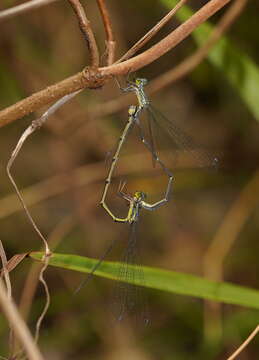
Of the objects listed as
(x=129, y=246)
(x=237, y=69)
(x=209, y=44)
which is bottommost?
(x=129, y=246)

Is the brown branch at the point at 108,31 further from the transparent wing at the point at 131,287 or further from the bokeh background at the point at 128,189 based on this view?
the bokeh background at the point at 128,189

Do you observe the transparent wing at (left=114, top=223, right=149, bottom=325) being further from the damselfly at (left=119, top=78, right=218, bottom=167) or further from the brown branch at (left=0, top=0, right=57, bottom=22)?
the brown branch at (left=0, top=0, right=57, bottom=22)

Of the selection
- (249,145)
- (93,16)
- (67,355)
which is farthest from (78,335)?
(93,16)

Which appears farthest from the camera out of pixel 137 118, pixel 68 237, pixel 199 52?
pixel 68 237

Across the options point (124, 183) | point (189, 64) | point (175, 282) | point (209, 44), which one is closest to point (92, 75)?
point (124, 183)

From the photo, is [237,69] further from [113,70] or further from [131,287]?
[113,70]

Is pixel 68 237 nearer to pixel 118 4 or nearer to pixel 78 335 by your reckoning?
pixel 78 335

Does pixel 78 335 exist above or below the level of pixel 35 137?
below
